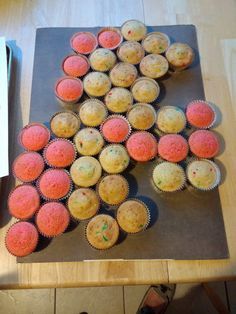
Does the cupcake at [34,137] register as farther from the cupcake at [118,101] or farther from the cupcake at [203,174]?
the cupcake at [203,174]

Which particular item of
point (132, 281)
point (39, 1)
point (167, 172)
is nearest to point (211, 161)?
point (167, 172)

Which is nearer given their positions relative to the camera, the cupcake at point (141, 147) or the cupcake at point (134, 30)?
the cupcake at point (141, 147)

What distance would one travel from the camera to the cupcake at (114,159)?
0.97 m

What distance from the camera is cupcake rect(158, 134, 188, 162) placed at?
3.24ft

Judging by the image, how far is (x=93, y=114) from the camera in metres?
1.04

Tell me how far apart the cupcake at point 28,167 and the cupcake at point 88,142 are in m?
0.13

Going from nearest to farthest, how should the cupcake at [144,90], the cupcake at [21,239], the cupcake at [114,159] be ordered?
1. the cupcake at [21,239]
2. the cupcake at [114,159]
3. the cupcake at [144,90]

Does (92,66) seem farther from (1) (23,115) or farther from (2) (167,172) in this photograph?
(2) (167,172)

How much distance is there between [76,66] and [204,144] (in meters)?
0.54

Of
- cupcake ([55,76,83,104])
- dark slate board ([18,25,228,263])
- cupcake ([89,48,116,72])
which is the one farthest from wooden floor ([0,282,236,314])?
cupcake ([89,48,116,72])

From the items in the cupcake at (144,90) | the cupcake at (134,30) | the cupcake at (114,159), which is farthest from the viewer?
the cupcake at (134,30)

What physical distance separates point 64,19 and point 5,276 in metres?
1.03

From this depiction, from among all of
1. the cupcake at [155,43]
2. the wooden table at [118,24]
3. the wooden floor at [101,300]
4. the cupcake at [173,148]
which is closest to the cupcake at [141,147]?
the cupcake at [173,148]

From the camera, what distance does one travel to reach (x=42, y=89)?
3.75ft
